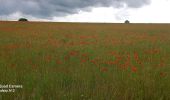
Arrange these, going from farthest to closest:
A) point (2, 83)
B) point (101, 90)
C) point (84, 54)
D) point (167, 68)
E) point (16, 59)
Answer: point (84, 54) < point (16, 59) < point (167, 68) < point (2, 83) < point (101, 90)

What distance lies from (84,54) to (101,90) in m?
3.81

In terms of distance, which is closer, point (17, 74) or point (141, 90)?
point (141, 90)

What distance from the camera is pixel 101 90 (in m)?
4.17

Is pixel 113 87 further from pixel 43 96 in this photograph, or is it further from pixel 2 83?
pixel 2 83

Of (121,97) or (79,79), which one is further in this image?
(79,79)

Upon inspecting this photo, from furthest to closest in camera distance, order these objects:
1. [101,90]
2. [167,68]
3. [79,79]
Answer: [167,68], [79,79], [101,90]

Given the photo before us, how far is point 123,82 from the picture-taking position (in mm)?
4723

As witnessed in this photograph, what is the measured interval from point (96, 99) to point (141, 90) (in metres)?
1.14

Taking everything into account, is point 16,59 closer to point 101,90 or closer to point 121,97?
point 101,90

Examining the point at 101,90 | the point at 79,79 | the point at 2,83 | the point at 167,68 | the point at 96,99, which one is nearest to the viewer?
the point at 96,99

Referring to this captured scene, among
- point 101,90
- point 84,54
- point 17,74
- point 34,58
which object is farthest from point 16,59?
point 101,90

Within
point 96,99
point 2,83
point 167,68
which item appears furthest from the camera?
point 167,68

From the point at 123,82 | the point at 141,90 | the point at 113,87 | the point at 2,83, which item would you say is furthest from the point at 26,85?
the point at 141,90

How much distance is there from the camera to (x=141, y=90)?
4.25 m
